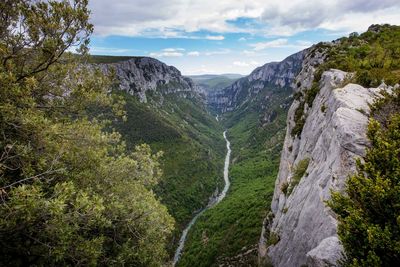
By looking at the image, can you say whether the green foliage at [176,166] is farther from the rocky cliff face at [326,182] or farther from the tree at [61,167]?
the tree at [61,167]

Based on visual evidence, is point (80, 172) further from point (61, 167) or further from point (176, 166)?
point (176, 166)

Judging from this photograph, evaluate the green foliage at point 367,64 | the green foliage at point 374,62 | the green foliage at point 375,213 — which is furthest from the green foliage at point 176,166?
the green foliage at point 375,213

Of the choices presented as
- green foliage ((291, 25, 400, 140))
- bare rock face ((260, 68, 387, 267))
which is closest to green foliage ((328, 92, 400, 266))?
bare rock face ((260, 68, 387, 267))

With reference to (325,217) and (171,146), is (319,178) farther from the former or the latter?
(171,146)

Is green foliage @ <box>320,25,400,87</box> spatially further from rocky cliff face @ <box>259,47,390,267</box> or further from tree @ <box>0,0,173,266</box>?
tree @ <box>0,0,173,266</box>

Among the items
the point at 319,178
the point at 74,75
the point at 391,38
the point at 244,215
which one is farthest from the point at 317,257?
the point at 244,215

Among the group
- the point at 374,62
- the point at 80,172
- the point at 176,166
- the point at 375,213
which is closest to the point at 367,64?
the point at 374,62

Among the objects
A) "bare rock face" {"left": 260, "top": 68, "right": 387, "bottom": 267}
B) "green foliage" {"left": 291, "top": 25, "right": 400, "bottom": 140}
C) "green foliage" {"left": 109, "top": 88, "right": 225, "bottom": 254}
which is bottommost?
"green foliage" {"left": 109, "top": 88, "right": 225, "bottom": 254}
